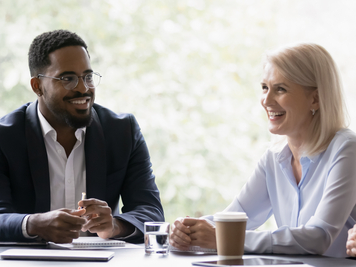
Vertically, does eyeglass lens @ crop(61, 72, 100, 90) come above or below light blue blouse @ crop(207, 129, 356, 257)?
above

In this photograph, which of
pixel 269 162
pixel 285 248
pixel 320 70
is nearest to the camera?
pixel 285 248

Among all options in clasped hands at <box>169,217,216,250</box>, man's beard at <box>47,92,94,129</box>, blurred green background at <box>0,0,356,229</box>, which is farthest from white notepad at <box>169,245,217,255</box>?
blurred green background at <box>0,0,356,229</box>

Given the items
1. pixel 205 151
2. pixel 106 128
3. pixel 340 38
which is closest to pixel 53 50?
pixel 106 128

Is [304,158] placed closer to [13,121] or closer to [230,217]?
[230,217]

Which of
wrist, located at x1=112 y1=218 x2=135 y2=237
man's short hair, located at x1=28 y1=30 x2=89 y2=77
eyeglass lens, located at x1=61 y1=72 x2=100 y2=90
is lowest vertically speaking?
wrist, located at x1=112 y1=218 x2=135 y2=237

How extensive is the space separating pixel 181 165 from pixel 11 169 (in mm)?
2006

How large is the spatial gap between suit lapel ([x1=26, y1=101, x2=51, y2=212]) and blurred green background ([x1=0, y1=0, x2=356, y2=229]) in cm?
178

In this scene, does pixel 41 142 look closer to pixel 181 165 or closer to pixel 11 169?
pixel 11 169

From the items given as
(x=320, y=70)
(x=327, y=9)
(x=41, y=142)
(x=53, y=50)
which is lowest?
(x=41, y=142)

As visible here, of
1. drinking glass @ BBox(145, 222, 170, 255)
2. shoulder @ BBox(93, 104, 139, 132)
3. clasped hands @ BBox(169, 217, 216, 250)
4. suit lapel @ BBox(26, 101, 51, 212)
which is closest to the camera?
drinking glass @ BBox(145, 222, 170, 255)

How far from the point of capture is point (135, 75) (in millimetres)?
3746

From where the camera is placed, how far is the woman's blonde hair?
5.47 ft

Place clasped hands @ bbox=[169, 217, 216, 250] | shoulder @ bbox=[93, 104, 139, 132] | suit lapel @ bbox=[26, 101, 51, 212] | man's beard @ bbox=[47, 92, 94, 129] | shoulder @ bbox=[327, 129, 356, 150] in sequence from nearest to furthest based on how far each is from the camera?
clasped hands @ bbox=[169, 217, 216, 250], shoulder @ bbox=[327, 129, 356, 150], suit lapel @ bbox=[26, 101, 51, 212], man's beard @ bbox=[47, 92, 94, 129], shoulder @ bbox=[93, 104, 139, 132]

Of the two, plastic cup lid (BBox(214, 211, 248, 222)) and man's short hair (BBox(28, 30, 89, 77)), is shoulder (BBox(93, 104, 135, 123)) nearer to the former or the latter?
man's short hair (BBox(28, 30, 89, 77))
